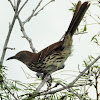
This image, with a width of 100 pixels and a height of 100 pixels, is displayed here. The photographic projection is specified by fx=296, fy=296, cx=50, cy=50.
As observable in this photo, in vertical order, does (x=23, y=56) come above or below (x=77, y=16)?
below

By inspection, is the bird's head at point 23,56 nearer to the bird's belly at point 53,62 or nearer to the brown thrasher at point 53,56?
the brown thrasher at point 53,56

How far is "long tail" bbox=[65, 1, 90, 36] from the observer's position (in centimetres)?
310

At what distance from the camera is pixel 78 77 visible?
225cm

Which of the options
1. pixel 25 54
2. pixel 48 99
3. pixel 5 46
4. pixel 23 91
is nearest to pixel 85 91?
pixel 48 99

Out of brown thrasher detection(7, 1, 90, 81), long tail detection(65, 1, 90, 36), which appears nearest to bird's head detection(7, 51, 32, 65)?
brown thrasher detection(7, 1, 90, 81)

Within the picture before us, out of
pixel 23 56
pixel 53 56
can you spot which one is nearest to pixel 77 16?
pixel 53 56

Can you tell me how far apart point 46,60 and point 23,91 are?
3.03 ft

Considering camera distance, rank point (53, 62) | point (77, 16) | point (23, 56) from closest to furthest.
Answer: point (77, 16), point (53, 62), point (23, 56)

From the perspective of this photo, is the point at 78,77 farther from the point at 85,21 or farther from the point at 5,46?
the point at 85,21

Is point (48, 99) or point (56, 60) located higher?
point (56, 60)

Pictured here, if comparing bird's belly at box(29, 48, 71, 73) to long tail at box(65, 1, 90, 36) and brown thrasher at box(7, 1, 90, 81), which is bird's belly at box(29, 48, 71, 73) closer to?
brown thrasher at box(7, 1, 90, 81)

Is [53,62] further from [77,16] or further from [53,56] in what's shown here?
[77,16]

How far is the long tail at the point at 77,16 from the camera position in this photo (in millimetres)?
3099

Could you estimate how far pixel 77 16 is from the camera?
10.6 feet
